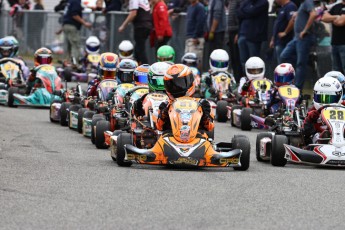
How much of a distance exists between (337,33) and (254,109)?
1.94 metres

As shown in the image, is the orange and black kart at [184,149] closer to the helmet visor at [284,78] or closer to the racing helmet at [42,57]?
the helmet visor at [284,78]

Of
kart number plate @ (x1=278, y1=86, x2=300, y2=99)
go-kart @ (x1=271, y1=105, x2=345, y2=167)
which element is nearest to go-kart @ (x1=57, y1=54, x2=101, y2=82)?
kart number plate @ (x1=278, y1=86, x2=300, y2=99)

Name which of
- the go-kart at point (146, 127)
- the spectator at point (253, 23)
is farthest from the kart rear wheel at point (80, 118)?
the spectator at point (253, 23)

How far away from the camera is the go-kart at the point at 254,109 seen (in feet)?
62.3

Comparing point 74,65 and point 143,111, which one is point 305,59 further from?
point 74,65

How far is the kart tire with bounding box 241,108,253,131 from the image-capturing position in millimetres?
18953

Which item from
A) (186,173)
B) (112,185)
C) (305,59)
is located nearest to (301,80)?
(305,59)

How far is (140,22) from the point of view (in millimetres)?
26234

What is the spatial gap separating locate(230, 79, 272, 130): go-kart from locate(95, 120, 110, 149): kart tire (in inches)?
169

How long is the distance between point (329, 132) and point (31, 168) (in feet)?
11.5

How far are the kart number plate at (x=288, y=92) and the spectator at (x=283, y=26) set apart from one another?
407 cm

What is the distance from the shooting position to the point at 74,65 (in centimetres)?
3017

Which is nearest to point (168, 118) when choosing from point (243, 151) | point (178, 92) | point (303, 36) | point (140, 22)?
point (178, 92)

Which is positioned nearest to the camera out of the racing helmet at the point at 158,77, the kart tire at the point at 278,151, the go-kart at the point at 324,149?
A: the go-kart at the point at 324,149
